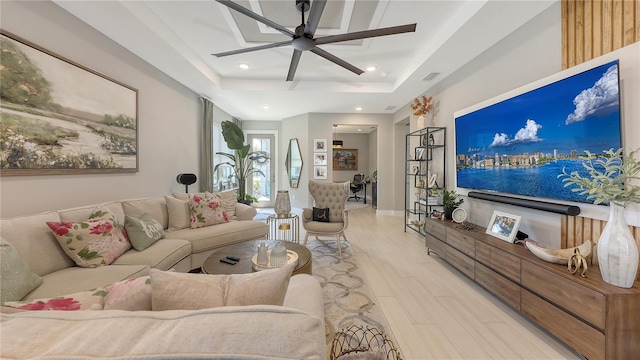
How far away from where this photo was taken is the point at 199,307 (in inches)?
29.4

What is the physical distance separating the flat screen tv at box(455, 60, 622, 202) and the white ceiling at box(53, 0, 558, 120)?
0.80m

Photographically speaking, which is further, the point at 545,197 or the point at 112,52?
the point at 112,52

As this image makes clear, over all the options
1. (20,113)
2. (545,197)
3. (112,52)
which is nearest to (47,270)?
(20,113)

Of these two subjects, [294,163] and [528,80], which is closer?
[528,80]

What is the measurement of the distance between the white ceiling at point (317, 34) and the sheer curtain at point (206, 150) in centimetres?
35

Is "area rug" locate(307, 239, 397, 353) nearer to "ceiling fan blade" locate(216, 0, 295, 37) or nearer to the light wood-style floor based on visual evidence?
the light wood-style floor

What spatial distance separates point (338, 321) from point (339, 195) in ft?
6.99

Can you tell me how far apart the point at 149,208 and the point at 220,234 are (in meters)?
0.83

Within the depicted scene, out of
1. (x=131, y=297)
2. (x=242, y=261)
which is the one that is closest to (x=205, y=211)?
(x=242, y=261)

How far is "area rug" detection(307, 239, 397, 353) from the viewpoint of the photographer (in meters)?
1.88

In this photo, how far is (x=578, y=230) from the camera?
1.91m

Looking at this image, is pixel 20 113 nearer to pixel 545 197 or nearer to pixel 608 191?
pixel 608 191

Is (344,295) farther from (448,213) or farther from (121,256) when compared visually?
(121,256)

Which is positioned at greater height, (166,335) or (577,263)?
(166,335)
